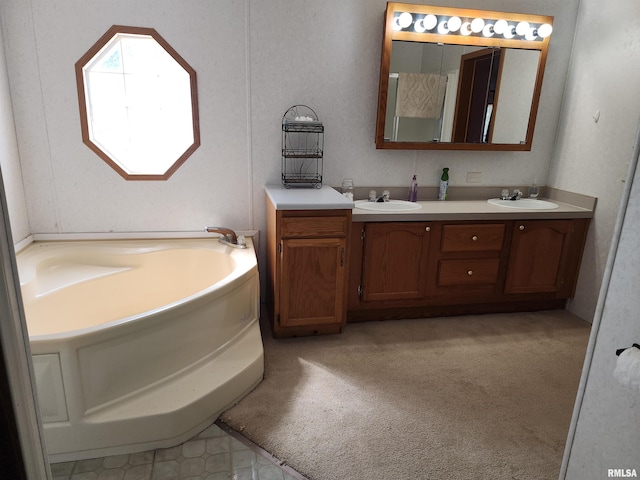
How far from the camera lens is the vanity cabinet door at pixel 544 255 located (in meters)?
2.90

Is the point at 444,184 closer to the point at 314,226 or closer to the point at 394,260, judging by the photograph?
the point at 394,260

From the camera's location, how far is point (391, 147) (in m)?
2.95

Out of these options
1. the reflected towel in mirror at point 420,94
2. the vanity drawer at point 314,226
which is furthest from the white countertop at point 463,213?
the reflected towel in mirror at point 420,94

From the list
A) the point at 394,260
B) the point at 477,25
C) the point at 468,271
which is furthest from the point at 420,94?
the point at 468,271

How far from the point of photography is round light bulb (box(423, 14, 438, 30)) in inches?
109

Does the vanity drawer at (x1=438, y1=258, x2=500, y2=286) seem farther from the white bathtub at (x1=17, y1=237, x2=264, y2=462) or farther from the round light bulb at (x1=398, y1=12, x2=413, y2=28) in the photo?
the round light bulb at (x1=398, y1=12, x2=413, y2=28)

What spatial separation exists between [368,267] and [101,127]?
2.09 meters

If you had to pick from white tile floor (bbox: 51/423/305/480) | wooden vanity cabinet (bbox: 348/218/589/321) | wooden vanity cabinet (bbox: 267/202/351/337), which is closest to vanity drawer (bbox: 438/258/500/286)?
wooden vanity cabinet (bbox: 348/218/589/321)

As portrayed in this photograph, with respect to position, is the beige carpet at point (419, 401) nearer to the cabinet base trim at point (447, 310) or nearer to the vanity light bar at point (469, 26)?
the cabinet base trim at point (447, 310)

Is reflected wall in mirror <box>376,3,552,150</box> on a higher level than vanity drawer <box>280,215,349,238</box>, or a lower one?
higher

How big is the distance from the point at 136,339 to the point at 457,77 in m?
2.59

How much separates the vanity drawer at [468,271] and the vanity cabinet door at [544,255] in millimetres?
133

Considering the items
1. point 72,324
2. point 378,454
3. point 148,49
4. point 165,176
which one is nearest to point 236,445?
point 378,454

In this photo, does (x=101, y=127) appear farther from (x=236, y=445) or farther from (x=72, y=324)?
(x=236, y=445)
